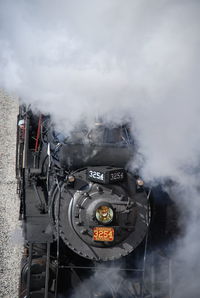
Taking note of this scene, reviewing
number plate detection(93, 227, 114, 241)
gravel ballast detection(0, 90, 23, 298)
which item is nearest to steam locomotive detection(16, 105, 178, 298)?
number plate detection(93, 227, 114, 241)

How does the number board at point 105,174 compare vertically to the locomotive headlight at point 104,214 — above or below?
above

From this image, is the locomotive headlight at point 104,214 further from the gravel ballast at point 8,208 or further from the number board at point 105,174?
the gravel ballast at point 8,208

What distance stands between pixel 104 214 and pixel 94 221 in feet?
0.49

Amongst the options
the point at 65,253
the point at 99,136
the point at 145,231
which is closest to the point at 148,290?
the point at 145,231

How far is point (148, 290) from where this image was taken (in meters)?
4.96

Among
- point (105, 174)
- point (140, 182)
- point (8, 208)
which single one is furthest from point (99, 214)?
point (8, 208)

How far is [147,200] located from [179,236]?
1.08 metres

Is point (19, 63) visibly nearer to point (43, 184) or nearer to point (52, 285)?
point (43, 184)

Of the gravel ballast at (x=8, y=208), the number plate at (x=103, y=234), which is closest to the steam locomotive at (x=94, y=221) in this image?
the number plate at (x=103, y=234)

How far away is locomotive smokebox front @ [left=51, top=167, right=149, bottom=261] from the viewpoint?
448 centimetres

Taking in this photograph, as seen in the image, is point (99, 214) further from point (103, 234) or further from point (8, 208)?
point (8, 208)

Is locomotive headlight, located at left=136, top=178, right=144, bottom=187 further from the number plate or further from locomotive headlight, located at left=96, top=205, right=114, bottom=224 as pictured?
the number plate

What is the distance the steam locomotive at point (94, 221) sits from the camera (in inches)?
180

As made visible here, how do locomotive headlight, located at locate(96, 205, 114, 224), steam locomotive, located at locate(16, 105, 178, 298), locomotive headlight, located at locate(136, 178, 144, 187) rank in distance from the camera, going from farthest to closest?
locomotive headlight, located at locate(136, 178, 144, 187) → steam locomotive, located at locate(16, 105, 178, 298) → locomotive headlight, located at locate(96, 205, 114, 224)
